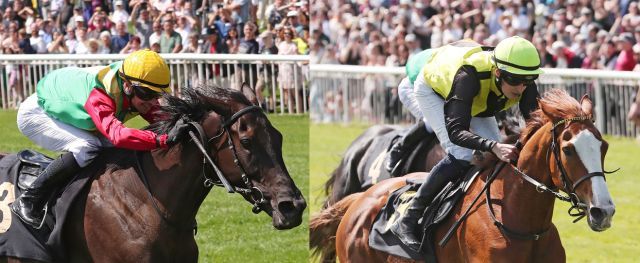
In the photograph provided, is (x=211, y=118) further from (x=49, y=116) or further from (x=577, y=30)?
(x=577, y=30)

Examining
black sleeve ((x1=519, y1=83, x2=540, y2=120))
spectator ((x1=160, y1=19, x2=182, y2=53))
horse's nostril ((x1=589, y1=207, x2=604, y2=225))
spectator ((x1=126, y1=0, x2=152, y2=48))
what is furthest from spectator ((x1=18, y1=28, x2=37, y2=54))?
horse's nostril ((x1=589, y1=207, x2=604, y2=225))

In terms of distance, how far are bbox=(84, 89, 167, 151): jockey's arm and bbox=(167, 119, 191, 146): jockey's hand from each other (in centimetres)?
2

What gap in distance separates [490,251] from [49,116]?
2.15 meters

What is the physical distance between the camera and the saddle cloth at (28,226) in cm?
537

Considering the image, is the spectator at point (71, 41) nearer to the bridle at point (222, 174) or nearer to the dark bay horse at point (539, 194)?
the dark bay horse at point (539, 194)

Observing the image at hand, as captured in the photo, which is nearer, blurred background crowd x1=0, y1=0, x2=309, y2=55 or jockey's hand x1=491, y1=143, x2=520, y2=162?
jockey's hand x1=491, y1=143, x2=520, y2=162

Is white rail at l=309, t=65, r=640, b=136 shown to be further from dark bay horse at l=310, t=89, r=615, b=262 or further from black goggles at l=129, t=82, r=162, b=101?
black goggles at l=129, t=82, r=162, b=101

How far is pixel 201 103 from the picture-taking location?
17.1ft

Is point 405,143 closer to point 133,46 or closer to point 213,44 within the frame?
point 213,44

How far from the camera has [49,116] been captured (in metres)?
5.73

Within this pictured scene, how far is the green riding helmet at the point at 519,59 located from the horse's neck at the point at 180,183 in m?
1.39

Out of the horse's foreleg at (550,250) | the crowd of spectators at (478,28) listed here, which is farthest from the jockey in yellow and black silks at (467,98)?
the crowd of spectators at (478,28)

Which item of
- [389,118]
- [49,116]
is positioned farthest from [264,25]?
[49,116]

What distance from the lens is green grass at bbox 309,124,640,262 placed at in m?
9.20
